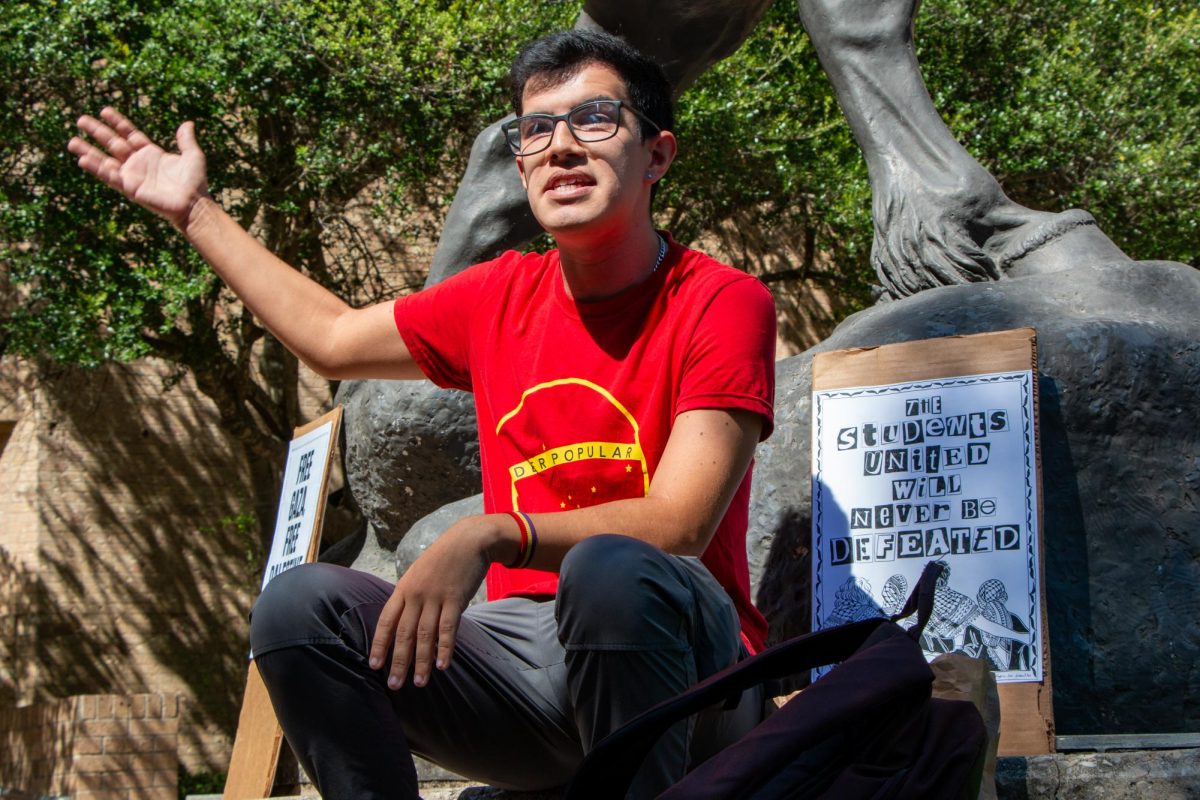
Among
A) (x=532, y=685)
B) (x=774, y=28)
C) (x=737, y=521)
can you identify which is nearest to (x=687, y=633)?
(x=532, y=685)

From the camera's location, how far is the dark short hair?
2.36m

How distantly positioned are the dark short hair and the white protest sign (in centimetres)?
260

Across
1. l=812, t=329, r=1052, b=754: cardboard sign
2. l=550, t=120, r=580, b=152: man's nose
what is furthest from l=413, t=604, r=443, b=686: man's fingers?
l=812, t=329, r=1052, b=754: cardboard sign

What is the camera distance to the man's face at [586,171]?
2.29 metres

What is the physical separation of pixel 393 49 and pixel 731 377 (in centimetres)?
884

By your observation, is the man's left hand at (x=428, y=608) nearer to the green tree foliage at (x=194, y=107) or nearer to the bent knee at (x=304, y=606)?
the bent knee at (x=304, y=606)

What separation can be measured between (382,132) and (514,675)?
9409mm

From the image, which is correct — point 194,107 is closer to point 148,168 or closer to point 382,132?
point 382,132

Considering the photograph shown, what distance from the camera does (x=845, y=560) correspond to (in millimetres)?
3223

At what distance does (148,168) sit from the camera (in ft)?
8.39

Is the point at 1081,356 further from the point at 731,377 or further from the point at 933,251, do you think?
the point at 731,377

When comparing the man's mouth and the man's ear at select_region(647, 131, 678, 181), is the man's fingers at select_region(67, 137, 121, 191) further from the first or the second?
the man's ear at select_region(647, 131, 678, 181)

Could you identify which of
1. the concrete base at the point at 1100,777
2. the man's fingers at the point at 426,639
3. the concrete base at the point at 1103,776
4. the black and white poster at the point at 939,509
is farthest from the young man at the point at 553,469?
the black and white poster at the point at 939,509

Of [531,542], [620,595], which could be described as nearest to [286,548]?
[531,542]
